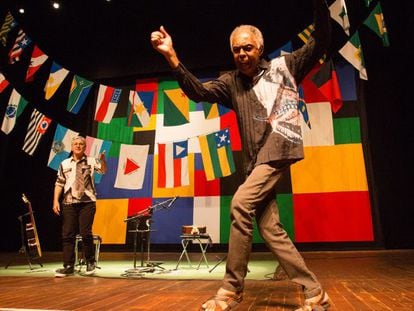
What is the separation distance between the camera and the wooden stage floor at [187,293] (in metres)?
1.80

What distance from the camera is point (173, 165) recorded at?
562 centimetres

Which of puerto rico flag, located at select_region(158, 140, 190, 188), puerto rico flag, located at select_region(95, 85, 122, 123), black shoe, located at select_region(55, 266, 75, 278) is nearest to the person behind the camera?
black shoe, located at select_region(55, 266, 75, 278)

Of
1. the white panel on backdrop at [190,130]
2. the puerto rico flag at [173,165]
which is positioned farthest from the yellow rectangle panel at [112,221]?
the white panel on backdrop at [190,130]

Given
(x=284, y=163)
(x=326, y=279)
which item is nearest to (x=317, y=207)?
(x=326, y=279)

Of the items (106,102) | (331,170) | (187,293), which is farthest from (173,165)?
(187,293)

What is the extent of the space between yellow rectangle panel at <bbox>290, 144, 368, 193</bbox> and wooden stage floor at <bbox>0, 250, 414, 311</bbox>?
1946mm

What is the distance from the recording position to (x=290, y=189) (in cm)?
526

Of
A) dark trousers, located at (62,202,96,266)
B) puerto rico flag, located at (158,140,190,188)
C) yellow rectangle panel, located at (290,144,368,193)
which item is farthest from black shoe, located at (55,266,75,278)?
yellow rectangle panel, located at (290,144,368,193)

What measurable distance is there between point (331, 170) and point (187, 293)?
3652 millimetres

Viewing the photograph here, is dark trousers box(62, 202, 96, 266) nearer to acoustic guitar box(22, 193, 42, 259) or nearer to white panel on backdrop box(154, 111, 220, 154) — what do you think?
acoustic guitar box(22, 193, 42, 259)

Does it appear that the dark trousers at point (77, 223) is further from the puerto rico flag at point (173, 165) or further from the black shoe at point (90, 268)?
the puerto rico flag at point (173, 165)

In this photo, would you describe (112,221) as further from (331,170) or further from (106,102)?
(331,170)

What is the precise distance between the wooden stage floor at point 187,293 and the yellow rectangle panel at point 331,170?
1946mm

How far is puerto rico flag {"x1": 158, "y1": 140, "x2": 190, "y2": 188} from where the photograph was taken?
550 centimetres
